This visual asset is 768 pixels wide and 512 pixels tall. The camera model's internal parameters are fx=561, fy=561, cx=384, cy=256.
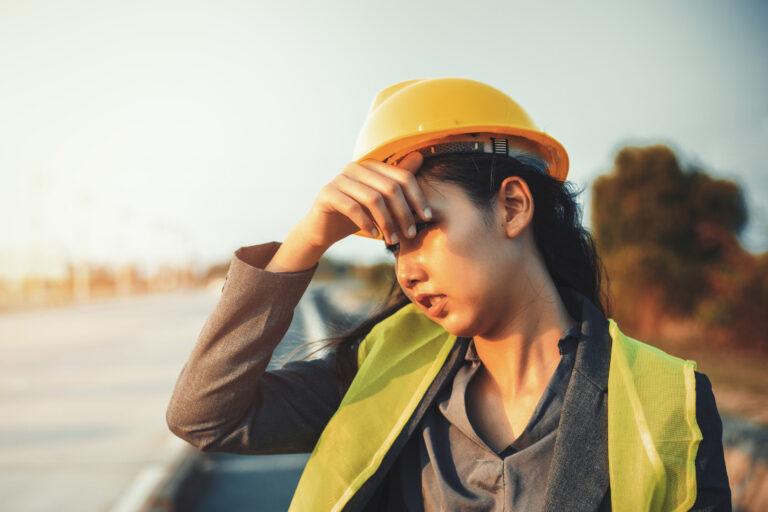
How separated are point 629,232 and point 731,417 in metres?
7.29

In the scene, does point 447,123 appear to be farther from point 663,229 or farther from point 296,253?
point 663,229

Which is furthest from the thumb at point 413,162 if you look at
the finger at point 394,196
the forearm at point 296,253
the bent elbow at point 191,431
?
the bent elbow at point 191,431

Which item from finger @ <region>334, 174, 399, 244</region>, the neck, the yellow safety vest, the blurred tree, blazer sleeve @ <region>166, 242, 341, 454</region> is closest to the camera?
the yellow safety vest

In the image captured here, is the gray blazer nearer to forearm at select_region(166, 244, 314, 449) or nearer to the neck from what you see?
forearm at select_region(166, 244, 314, 449)

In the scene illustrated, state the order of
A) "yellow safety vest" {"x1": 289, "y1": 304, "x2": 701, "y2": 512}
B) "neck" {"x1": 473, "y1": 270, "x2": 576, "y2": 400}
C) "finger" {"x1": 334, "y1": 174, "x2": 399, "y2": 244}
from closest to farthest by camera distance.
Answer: "yellow safety vest" {"x1": 289, "y1": 304, "x2": 701, "y2": 512} < "finger" {"x1": 334, "y1": 174, "x2": 399, "y2": 244} < "neck" {"x1": 473, "y1": 270, "x2": 576, "y2": 400}

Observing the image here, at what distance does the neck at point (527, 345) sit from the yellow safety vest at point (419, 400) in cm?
17

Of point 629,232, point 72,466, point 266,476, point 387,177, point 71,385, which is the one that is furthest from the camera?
point 629,232

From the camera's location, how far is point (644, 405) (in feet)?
4.62

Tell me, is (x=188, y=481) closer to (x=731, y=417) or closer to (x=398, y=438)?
(x=398, y=438)

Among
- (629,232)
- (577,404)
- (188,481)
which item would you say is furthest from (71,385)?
(629,232)

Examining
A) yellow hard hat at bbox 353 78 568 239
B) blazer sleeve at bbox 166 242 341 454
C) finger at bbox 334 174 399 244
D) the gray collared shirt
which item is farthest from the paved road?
yellow hard hat at bbox 353 78 568 239

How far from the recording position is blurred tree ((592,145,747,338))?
1062 centimetres

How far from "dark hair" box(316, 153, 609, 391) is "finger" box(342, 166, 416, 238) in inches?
6.4

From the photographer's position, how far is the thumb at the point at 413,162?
5.25 feet
